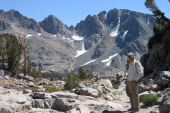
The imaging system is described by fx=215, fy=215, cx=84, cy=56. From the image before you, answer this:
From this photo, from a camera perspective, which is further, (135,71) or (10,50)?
(10,50)

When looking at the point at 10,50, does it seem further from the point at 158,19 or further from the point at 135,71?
the point at 135,71

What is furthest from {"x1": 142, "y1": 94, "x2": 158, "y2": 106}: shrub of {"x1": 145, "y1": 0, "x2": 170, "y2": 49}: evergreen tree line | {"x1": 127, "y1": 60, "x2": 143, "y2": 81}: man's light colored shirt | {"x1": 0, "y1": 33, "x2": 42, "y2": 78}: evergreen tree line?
{"x1": 0, "y1": 33, "x2": 42, "y2": 78}: evergreen tree line

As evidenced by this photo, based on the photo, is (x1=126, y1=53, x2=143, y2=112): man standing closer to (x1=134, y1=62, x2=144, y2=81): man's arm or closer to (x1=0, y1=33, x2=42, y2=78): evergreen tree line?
(x1=134, y1=62, x2=144, y2=81): man's arm

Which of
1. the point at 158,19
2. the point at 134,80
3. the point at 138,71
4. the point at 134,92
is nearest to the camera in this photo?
the point at 138,71

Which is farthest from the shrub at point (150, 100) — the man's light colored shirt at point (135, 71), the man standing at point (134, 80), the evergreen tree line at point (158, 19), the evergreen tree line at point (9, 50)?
the evergreen tree line at point (9, 50)

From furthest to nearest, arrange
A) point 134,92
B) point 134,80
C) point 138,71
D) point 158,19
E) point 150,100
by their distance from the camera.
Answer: point 158,19
point 150,100
point 134,92
point 134,80
point 138,71

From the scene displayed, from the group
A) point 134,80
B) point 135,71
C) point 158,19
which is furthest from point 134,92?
point 158,19

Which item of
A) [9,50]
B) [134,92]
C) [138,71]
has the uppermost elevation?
[9,50]

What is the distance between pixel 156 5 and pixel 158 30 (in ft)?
26.7

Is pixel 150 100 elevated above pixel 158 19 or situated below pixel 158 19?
below

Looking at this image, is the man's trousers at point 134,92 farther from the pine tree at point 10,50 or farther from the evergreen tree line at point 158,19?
the pine tree at point 10,50

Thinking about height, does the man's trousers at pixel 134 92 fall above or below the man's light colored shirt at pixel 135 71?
below

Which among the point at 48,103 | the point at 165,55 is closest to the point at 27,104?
→ the point at 48,103

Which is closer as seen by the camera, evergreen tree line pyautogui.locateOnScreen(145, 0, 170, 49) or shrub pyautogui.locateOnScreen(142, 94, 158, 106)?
shrub pyautogui.locateOnScreen(142, 94, 158, 106)
